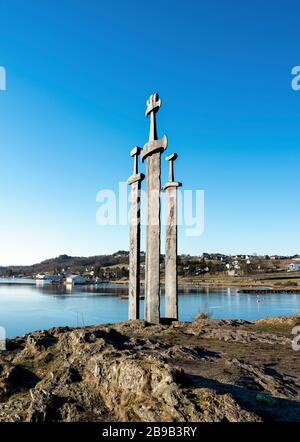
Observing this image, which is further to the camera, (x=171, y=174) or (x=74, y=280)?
(x=74, y=280)

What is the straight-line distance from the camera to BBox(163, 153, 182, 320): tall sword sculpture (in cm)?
1450

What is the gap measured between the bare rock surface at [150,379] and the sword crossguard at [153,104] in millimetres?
8223

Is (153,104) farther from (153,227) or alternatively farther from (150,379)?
(150,379)

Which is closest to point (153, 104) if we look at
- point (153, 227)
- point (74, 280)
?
point (153, 227)

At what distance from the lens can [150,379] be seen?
496cm

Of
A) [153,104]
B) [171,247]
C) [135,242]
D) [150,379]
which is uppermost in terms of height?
[153,104]

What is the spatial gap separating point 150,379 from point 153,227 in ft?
29.3

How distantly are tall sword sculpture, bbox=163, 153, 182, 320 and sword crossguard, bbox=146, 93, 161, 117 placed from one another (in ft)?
6.25

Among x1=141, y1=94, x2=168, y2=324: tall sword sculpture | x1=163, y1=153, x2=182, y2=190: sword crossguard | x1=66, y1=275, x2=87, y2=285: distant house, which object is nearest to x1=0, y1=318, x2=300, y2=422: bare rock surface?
x1=141, y1=94, x2=168, y2=324: tall sword sculpture

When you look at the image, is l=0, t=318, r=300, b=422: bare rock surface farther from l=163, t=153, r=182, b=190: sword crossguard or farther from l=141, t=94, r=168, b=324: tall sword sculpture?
l=163, t=153, r=182, b=190: sword crossguard

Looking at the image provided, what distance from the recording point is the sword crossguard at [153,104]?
14.4 metres
